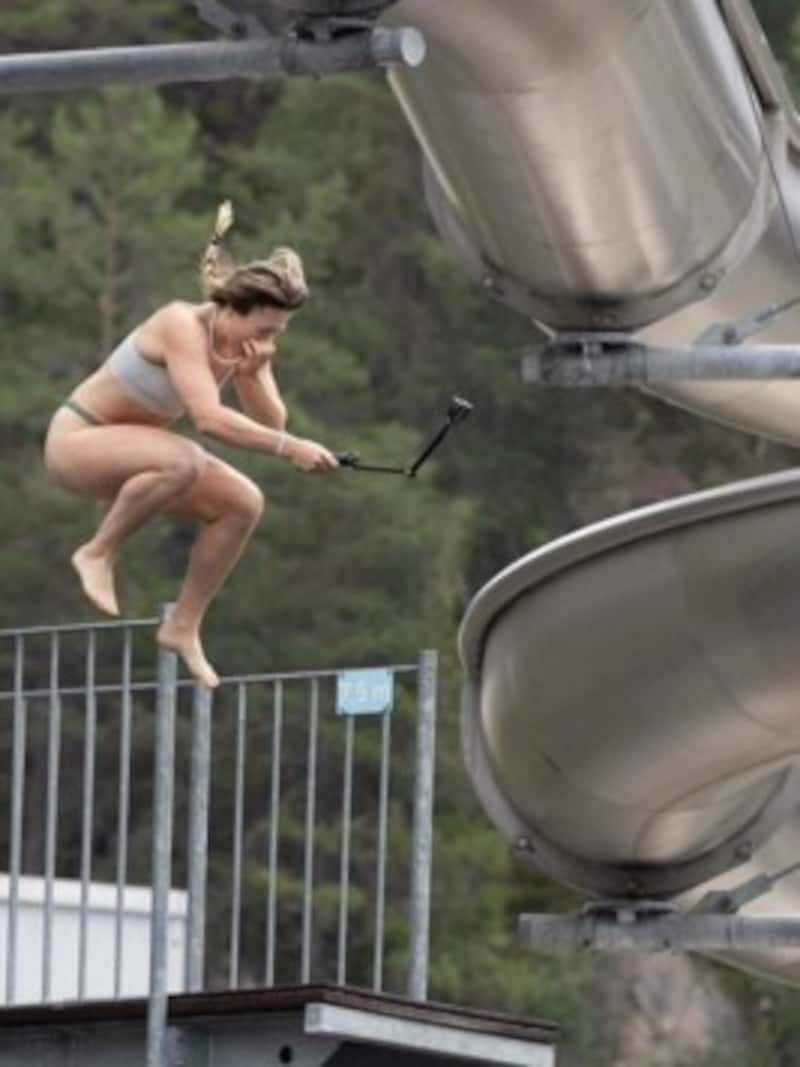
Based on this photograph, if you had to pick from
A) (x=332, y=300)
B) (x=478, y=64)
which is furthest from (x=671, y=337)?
(x=332, y=300)

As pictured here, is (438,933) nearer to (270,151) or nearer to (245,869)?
(245,869)

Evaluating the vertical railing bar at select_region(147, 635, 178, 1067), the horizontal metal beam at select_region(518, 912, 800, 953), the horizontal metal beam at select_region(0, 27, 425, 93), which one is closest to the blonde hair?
the horizontal metal beam at select_region(0, 27, 425, 93)

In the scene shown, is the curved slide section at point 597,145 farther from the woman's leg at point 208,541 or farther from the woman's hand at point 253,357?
the woman's leg at point 208,541

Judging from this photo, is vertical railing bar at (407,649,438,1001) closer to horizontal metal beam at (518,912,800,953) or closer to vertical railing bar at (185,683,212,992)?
vertical railing bar at (185,683,212,992)

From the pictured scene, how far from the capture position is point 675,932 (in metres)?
18.5

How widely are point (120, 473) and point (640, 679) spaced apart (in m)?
4.78

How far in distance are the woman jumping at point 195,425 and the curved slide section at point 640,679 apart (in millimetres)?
4267

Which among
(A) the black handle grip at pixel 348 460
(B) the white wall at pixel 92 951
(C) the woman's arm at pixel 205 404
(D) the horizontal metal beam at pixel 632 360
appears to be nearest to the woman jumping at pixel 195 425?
(C) the woman's arm at pixel 205 404

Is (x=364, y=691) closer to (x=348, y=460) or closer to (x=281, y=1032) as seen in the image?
(x=281, y=1032)

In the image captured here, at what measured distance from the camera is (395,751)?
42906 millimetres

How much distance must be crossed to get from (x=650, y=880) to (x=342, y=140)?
107ft

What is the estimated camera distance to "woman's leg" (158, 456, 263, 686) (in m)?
12.6

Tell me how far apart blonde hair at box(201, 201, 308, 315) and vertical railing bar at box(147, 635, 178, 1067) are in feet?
3.73

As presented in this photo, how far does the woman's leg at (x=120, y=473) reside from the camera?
12.5 metres
